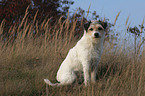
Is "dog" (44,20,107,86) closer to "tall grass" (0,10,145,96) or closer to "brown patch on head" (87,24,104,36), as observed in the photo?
"brown patch on head" (87,24,104,36)

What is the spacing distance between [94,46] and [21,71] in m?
2.70

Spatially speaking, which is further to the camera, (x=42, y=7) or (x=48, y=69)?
(x=42, y=7)

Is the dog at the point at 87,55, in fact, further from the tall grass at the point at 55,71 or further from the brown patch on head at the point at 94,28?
the tall grass at the point at 55,71

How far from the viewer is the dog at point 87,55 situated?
4.10m

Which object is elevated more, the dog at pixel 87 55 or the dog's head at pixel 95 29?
the dog's head at pixel 95 29

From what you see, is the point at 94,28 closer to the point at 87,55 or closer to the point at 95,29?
the point at 95,29

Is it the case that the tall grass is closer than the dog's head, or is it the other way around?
the dog's head

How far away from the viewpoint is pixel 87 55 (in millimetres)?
4211

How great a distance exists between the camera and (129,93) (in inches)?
156

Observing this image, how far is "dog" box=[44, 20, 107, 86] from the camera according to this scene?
410 cm

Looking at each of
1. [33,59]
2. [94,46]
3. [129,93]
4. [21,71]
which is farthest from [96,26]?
[33,59]

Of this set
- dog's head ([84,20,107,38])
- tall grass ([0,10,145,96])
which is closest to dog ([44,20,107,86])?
dog's head ([84,20,107,38])

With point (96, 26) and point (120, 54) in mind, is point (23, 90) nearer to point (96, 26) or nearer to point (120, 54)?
point (96, 26)

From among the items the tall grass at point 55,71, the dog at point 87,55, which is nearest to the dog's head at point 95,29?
the dog at point 87,55
